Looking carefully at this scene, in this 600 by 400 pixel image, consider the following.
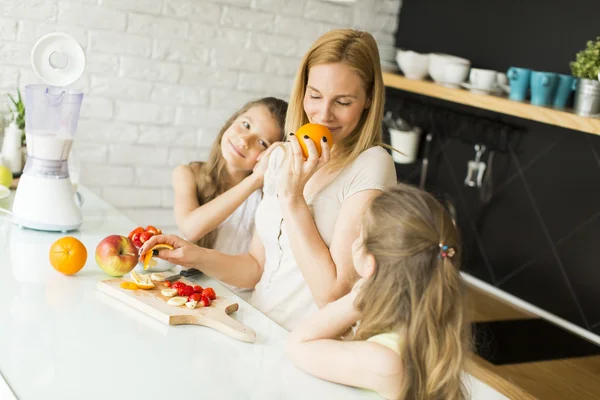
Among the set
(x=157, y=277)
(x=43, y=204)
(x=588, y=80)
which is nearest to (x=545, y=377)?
(x=588, y=80)

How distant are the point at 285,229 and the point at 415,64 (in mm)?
1606

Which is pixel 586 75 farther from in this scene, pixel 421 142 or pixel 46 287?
pixel 46 287

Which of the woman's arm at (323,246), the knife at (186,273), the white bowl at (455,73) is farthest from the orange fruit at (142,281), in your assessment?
the white bowl at (455,73)

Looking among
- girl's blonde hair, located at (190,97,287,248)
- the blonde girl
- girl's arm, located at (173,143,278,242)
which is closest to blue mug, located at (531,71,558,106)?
girl's blonde hair, located at (190,97,287,248)

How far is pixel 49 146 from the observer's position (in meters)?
2.03

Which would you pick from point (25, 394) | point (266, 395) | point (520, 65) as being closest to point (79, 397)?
point (25, 394)

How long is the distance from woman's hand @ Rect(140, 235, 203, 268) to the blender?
35cm

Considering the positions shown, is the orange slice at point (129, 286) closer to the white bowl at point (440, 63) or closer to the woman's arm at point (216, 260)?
the woman's arm at point (216, 260)

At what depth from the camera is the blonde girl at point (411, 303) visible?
1.28 m

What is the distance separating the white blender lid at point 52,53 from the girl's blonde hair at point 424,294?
1210 mm

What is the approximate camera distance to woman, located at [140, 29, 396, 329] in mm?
1733

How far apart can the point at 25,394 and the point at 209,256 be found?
771mm

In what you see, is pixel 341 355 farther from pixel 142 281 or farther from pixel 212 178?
pixel 212 178

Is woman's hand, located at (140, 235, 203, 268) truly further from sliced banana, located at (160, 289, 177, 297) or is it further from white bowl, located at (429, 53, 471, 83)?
white bowl, located at (429, 53, 471, 83)
